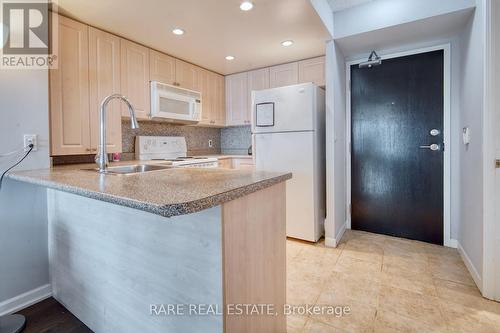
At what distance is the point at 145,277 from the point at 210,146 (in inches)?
125

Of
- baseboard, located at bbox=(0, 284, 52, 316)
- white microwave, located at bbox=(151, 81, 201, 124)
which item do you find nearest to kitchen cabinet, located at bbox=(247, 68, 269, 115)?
white microwave, located at bbox=(151, 81, 201, 124)

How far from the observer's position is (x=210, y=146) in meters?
4.21

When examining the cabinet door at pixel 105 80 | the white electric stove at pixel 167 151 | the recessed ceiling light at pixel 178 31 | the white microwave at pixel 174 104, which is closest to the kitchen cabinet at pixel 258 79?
the white microwave at pixel 174 104

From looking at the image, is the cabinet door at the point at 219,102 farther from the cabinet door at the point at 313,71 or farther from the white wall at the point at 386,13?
the white wall at the point at 386,13

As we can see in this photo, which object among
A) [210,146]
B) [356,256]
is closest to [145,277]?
[356,256]

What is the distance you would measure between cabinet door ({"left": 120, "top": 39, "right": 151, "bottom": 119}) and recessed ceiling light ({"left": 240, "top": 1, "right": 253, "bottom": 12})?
4.13ft

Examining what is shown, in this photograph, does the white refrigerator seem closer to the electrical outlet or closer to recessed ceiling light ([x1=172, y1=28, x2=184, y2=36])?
recessed ceiling light ([x1=172, y1=28, x2=184, y2=36])

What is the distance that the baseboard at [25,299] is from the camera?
1603 mm

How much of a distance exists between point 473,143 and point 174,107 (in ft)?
9.38

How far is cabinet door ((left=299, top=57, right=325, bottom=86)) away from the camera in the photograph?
316cm

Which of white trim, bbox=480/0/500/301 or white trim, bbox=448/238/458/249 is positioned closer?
white trim, bbox=480/0/500/301

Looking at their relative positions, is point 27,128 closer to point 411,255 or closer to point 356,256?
point 356,256

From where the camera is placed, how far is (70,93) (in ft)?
6.89

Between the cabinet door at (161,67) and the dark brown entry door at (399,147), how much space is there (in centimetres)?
216
